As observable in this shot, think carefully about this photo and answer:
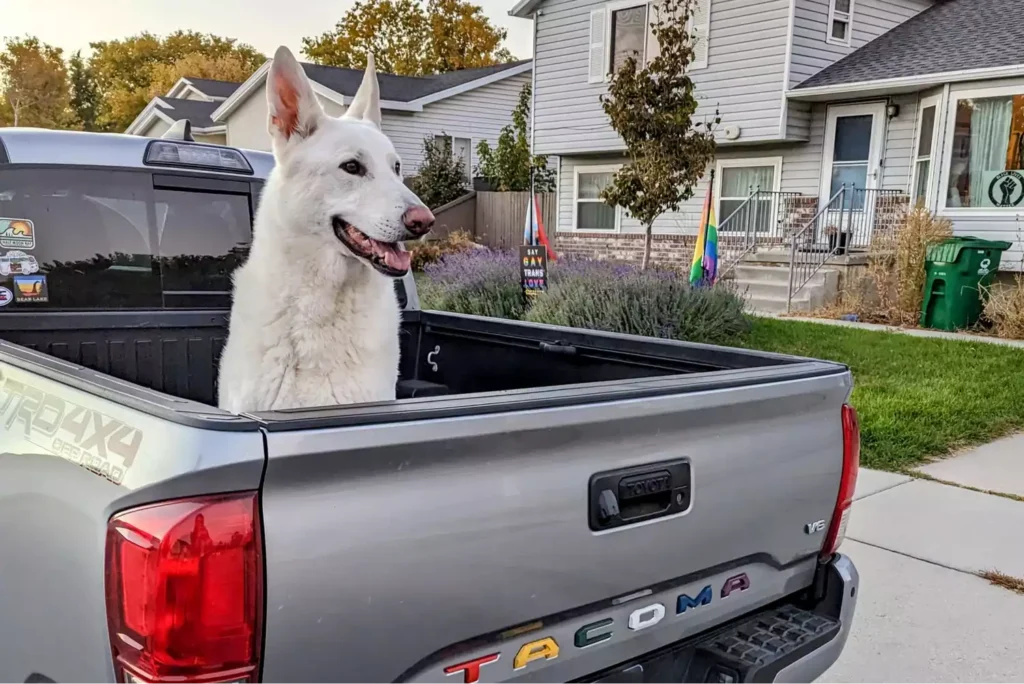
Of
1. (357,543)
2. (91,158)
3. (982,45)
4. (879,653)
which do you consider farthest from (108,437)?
(982,45)

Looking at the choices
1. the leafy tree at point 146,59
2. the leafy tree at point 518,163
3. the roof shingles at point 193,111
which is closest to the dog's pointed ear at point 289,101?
the leafy tree at point 518,163

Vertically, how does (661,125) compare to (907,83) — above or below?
below

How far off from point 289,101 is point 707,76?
17102 millimetres

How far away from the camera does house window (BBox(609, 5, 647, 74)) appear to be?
19000 mm

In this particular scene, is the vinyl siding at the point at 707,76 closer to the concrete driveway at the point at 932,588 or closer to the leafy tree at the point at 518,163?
the leafy tree at the point at 518,163

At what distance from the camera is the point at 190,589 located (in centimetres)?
143

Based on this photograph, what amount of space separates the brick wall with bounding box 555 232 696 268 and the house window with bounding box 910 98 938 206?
16.3 ft

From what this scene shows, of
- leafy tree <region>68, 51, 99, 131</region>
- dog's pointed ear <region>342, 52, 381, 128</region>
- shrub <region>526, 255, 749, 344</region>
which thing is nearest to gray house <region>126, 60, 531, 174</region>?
shrub <region>526, 255, 749, 344</region>

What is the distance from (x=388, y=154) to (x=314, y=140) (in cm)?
26

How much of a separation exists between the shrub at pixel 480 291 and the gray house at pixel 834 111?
6.62m

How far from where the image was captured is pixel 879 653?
388 centimetres

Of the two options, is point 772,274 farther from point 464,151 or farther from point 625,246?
point 464,151

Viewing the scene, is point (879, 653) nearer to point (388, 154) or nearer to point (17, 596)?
point (388, 154)

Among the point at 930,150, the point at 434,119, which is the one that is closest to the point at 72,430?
the point at 930,150
